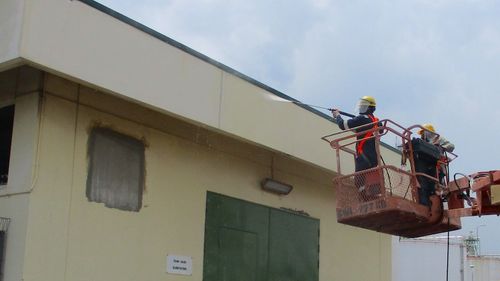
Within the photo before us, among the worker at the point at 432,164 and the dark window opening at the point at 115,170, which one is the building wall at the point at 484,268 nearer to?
the worker at the point at 432,164

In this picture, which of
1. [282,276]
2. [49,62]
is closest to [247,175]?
[282,276]

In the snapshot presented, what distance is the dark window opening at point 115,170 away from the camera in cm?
1000

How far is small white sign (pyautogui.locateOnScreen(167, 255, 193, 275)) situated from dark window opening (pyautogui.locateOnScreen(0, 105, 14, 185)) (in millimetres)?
2869

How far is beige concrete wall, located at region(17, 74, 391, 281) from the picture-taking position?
9258 millimetres

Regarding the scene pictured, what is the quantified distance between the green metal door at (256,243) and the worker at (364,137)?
3198mm

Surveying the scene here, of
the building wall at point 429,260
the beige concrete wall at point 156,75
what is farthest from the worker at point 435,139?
the building wall at point 429,260

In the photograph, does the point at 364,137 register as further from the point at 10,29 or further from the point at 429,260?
the point at 429,260

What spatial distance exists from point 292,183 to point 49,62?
6.70 meters

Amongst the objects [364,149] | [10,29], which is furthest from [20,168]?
[364,149]

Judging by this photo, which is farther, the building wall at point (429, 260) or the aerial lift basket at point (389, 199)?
the building wall at point (429, 260)

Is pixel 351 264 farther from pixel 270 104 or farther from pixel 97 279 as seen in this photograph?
pixel 97 279

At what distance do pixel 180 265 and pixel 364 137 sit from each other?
3758 mm

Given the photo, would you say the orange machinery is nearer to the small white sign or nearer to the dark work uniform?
the dark work uniform

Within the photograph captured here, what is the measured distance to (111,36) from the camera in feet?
31.4
